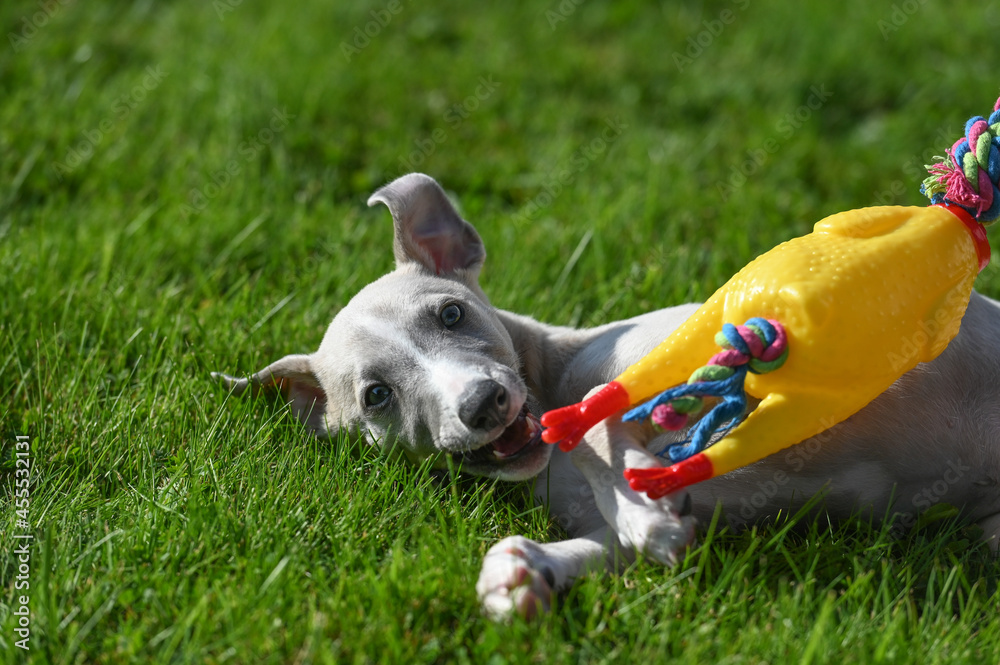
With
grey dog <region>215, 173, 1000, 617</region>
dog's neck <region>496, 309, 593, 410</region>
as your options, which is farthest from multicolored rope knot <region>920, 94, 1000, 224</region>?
dog's neck <region>496, 309, 593, 410</region>

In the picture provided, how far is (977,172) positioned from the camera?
9.30 feet

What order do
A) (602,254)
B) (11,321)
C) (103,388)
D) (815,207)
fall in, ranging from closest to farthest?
(103,388)
(11,321)
(602,254)
(815,207)

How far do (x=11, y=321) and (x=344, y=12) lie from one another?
14.2 feet

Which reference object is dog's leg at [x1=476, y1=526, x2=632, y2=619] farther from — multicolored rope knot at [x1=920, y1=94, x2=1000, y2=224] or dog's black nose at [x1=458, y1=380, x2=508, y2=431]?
multicolored rope knot at [x1=920, y1=94, x2=1000, y2=224]

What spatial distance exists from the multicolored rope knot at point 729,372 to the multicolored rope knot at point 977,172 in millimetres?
793

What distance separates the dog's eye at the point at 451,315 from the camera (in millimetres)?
3438

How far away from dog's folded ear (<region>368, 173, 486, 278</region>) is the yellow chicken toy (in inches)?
54.1

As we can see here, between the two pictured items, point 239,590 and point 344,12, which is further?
point 344,12

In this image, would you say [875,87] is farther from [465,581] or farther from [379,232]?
[465,581]

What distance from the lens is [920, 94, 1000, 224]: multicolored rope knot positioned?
2816mm

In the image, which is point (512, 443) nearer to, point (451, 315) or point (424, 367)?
point (424, 367)

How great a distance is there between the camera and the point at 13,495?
3240 mm

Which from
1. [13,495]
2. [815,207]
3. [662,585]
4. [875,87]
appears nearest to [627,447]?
[662,585]

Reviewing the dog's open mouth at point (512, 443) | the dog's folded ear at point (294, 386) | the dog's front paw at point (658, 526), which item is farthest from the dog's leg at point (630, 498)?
the dog's folded ear at point (294, 386)
